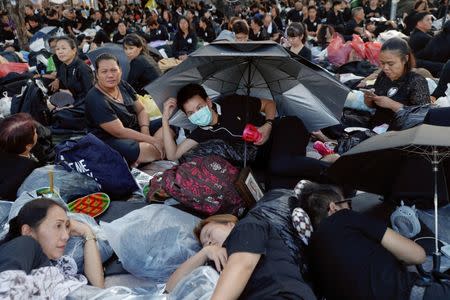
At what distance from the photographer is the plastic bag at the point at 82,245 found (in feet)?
8.79

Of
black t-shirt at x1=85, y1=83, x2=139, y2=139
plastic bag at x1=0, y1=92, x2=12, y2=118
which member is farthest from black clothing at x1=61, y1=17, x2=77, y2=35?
black t-shirt at x1=85, y1=83, x2=139, y2=139

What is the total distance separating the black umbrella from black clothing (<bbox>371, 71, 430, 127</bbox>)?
3.80 feet

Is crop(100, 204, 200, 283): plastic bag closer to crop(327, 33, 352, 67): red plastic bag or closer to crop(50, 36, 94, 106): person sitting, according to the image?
crop(50, 36, 94, 106): person sitting

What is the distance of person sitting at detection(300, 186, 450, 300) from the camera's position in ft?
6.74

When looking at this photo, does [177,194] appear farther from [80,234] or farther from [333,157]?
[333,157]

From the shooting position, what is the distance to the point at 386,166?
2559 millimetres

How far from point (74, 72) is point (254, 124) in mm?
2430

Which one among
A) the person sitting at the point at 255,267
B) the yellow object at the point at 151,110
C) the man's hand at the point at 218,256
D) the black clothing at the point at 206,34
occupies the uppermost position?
the person sitting at the point at 255,267

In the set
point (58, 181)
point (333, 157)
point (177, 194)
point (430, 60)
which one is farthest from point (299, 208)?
point (430, 60)

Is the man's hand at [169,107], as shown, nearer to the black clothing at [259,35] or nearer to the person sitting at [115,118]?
the person sitting at [115,118]

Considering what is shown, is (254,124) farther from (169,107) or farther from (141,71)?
(141,71)

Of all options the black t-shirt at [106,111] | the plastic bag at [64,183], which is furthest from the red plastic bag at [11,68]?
the plastic bag at [64,183]

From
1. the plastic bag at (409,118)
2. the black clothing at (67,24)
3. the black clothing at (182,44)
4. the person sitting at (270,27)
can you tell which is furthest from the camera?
the black clothing at (67,24)

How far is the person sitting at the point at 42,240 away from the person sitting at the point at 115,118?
1.43m
